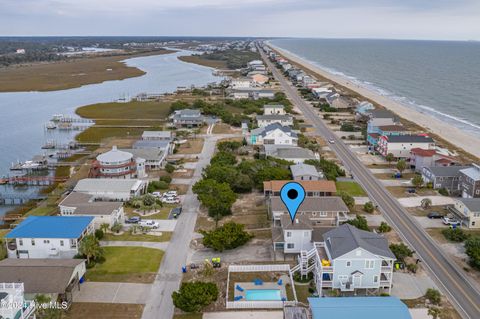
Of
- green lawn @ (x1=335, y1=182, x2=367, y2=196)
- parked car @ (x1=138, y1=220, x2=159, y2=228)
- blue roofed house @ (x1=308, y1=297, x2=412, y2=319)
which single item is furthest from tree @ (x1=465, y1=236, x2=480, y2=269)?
parked car @ (x1=138, y1=220, x2=159, y2=228)

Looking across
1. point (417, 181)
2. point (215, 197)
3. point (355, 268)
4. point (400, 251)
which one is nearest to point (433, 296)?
point (355, 268)

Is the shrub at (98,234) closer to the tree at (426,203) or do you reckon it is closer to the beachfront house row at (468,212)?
the tree at (426,203)

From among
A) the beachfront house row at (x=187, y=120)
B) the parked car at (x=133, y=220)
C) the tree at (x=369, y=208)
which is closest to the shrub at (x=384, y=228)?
the tree at (x=369, y=208)

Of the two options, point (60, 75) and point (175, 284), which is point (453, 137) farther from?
point (60, 75)

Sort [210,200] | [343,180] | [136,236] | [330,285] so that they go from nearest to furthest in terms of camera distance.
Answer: [330,285] → [136,236] → [210,200] → [343,180]

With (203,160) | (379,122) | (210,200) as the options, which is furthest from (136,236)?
(379,122)

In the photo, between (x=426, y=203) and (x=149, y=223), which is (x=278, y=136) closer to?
(x=426, y=203)
